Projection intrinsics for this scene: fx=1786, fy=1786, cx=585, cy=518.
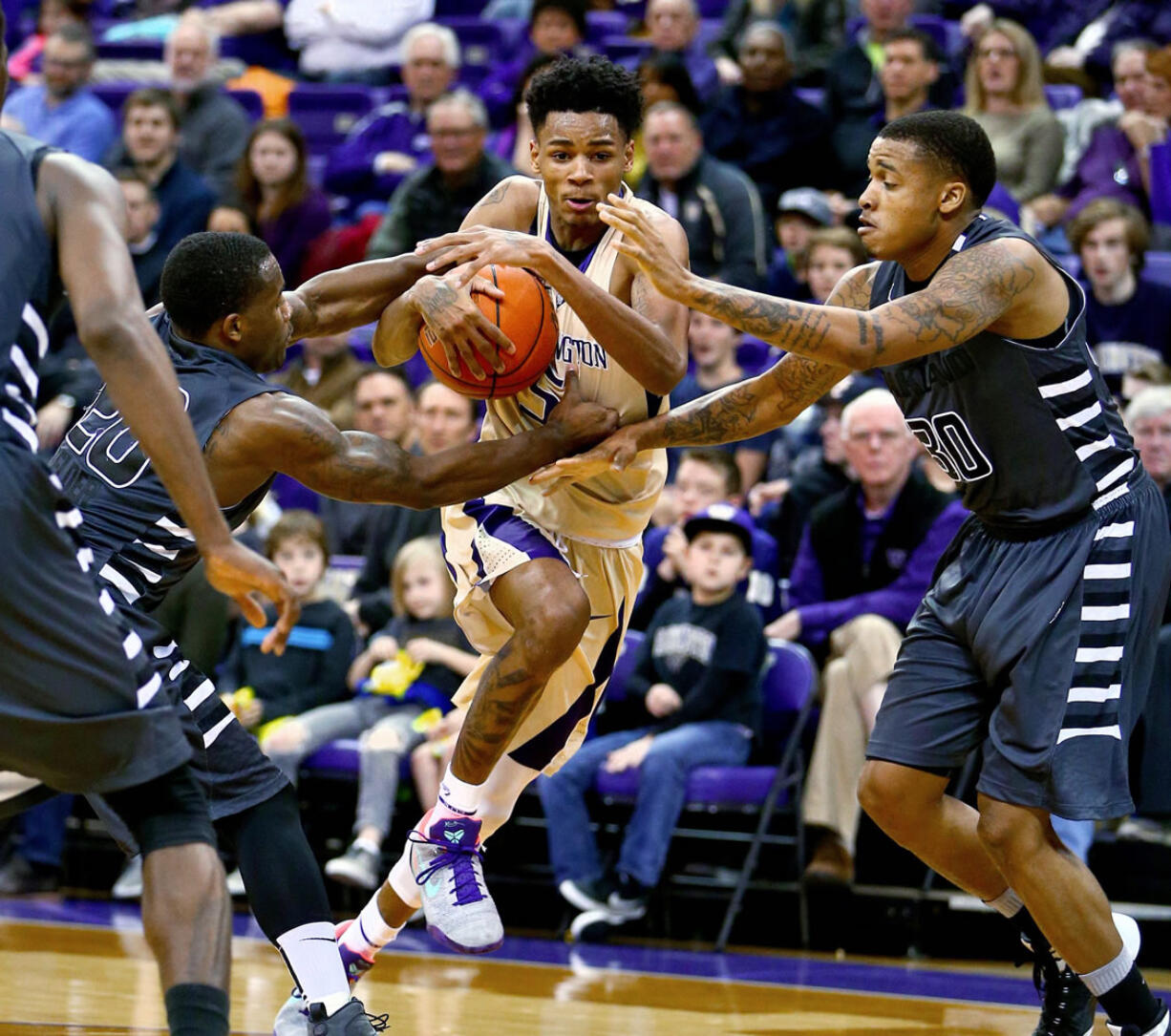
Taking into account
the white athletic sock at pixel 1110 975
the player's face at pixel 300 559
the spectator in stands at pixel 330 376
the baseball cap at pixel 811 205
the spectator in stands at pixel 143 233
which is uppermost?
the baseball cap at pixel 811 205

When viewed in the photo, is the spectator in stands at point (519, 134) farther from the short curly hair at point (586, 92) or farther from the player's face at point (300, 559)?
the short curly hair at point (586, 92)

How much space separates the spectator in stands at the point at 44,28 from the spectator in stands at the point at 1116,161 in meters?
7.64

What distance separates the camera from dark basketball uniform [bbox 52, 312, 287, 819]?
13.7 ft

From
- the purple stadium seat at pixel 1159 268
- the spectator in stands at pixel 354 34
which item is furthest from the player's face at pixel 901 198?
the spectator in stands at pixel 354 34

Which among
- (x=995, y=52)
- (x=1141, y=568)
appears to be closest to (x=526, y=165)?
(x=995, y=52)

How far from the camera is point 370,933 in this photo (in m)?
5.07

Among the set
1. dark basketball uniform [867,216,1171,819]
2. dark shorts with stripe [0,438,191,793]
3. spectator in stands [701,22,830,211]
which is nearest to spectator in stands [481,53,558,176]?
spectator in stands [701,22,830,211]

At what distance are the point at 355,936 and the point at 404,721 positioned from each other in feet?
9.05

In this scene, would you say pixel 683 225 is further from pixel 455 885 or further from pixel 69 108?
pixel 455 885

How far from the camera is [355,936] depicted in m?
5.09

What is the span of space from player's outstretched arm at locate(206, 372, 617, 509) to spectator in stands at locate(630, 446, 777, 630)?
9.83ft

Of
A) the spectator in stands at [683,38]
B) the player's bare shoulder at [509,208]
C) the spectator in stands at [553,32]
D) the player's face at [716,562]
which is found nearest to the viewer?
the player's bare shoulder at [509,208]

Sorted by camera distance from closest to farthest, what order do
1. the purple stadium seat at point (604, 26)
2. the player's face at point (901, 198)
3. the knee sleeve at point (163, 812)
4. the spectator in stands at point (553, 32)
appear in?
1. the knee sleeve at point (163, 812)
2. the player's face at point (901, 198)
3. the spectator in stands at point (553, 32)
4. the purple stadium seat at point (604, 26)

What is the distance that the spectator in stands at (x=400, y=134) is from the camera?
11.3 meters
